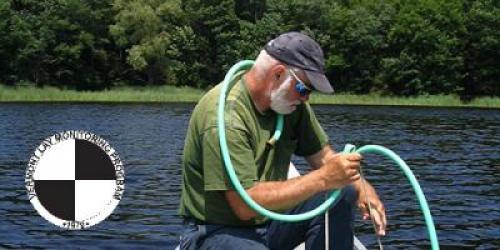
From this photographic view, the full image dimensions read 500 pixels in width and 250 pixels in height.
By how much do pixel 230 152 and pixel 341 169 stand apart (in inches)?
26.8

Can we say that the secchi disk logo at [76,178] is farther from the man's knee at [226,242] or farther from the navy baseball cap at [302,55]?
the navy baseball cap at [302,55]

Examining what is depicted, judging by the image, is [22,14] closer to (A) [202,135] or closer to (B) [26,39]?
(B) [26,39]

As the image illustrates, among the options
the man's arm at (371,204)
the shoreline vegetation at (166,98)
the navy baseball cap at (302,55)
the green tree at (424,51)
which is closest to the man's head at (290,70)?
the navy baseball cap at (302,55)

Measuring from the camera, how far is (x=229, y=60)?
82.6 m

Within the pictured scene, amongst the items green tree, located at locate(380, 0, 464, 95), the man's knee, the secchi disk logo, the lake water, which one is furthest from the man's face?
green tree, located at locate(380, 0, 464, 95)

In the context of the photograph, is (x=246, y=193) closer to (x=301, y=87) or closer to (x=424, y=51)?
(x=301, y=87)

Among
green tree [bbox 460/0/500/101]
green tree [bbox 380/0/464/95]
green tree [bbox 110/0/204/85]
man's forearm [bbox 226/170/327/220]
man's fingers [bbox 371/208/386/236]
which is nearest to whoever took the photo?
man's forearm [bbox 226/170/327/220]

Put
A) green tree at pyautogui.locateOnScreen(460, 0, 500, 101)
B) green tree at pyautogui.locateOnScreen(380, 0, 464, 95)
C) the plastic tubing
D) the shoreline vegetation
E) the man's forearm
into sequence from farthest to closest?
green tree at pyautogui.locateOnScreen(460, 0, 500, 101)
green tree at pyautogui.locateOnScreen(380, 0, 464, 95)
the shoreline vegetation
the man's forearm
the plastic tubing

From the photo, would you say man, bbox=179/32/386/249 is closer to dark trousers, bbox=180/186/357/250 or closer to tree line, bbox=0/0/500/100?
dark trousers, bbox=180/186/357/250

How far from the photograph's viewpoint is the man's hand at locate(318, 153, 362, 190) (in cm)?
471

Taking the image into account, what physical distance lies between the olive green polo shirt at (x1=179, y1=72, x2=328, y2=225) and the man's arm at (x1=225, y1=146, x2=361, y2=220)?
0.28 ft

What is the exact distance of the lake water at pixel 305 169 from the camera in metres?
12.5

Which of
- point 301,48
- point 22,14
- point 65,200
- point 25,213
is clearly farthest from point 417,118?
point 22,14

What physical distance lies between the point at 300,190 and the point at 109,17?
268 ft
